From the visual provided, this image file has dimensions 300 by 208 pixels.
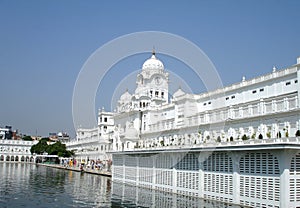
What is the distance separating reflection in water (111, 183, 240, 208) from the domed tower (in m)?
44.8

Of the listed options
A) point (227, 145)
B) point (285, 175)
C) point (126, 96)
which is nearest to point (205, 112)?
point (227, 145)

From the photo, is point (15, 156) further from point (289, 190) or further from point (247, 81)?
point (289, 190)

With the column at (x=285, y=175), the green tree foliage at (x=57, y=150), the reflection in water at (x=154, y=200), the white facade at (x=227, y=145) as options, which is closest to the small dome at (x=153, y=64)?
the white facade at (x=227, y=145)

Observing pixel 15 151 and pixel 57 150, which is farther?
pixel 15 151

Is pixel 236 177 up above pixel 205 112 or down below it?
below

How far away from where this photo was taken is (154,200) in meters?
29.9

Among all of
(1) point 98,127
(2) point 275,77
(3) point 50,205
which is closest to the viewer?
(3) point 50,205

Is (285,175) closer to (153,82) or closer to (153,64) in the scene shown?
(153,82)

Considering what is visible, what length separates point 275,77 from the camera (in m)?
41.3

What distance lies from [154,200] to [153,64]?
57558 mm

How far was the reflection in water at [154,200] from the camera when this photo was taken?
2730cm

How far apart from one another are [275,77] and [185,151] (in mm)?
16307

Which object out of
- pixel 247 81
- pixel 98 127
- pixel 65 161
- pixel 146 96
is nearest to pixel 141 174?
pixel 247 81

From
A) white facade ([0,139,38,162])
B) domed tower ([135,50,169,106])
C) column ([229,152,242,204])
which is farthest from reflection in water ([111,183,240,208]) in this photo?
white facade ([0,139,38,162])
